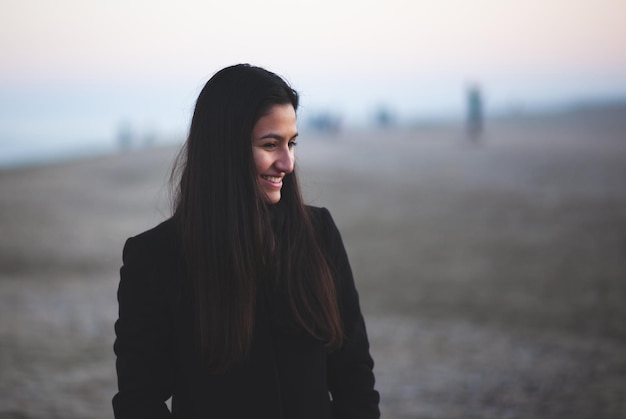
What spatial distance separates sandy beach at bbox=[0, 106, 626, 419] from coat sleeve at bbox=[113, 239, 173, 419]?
0.94 m

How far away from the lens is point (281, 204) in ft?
6.40

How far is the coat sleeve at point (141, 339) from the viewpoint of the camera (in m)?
1.72

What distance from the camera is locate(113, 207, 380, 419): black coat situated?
5.67 ft

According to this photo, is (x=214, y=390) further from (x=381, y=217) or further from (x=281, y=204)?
(x=381, y=217)

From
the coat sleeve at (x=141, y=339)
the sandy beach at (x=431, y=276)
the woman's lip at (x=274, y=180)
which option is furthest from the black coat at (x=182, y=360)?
the sandy beach at (x=431, y=276)

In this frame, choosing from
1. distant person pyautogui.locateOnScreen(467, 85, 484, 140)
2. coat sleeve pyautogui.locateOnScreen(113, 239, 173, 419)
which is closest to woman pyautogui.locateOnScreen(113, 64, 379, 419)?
coat sleeve pyautogui.locateOnScreen(113, 239, 173, 419)

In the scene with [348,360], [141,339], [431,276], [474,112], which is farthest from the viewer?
[474,112]

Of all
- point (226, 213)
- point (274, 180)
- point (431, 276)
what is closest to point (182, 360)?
point (226, 213)

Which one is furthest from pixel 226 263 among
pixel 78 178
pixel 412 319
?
pixel 78 178

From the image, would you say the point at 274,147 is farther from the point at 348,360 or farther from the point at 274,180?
the point at 348,360

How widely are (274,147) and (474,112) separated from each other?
29.2m

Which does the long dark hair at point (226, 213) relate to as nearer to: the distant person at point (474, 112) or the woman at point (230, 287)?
the woman at point (230, 287)

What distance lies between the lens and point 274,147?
→ 180 centimetres

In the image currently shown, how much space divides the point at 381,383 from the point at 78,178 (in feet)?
55.8
